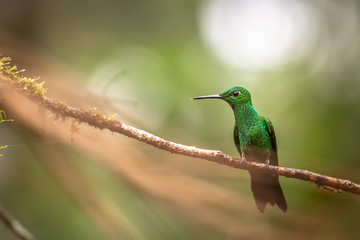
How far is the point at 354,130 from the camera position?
15.8 feet

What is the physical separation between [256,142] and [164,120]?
85.8 inches

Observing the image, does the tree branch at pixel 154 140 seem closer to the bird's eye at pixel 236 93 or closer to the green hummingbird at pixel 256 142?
the green hummingbird at pixel 256 142

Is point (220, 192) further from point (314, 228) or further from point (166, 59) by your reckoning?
point (166, 59)

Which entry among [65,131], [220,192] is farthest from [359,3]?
[65,131]

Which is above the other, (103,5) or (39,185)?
(103,5)

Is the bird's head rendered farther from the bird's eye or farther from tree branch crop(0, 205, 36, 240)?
tree branch crop(0, 205, 36, 240)

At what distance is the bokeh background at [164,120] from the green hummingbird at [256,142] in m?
0.33

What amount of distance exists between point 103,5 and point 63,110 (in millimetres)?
5879

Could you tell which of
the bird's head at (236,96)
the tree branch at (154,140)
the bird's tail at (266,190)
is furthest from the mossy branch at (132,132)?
the bird's head at (236,96)

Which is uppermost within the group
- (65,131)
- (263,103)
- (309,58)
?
(309,58)

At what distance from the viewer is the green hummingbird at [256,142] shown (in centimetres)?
139

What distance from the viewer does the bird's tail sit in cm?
138

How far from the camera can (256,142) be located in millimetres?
1864

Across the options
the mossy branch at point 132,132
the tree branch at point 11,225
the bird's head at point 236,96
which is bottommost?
the tree branch at point 11,225
